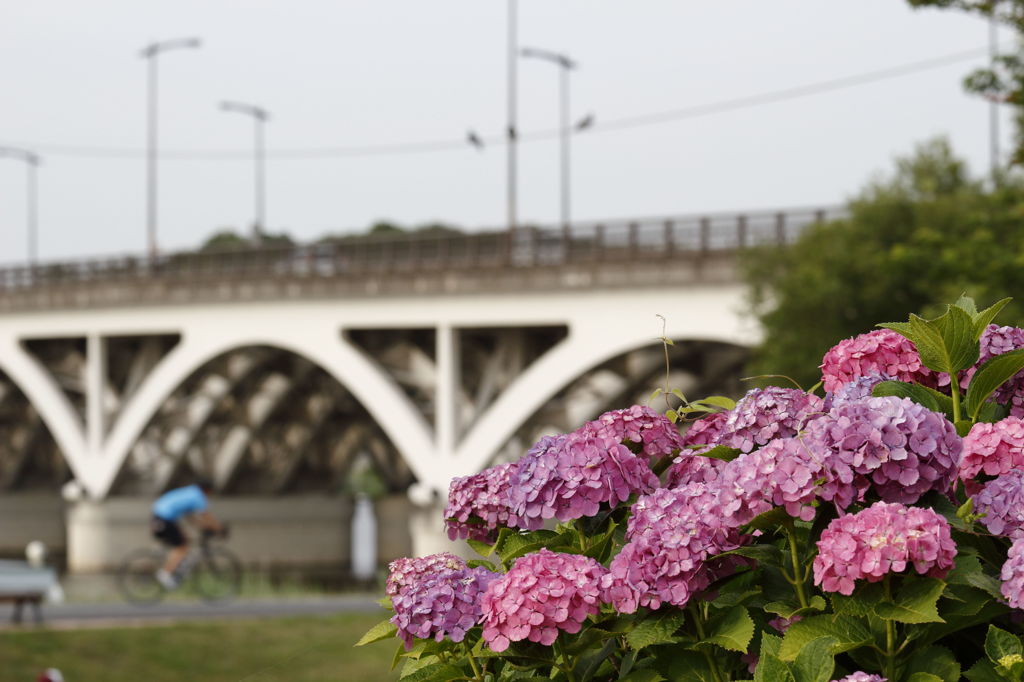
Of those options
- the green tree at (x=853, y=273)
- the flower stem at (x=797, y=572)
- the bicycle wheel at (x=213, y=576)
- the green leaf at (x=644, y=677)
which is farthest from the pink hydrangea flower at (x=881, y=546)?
the bicycle wheel at (x=213, y=576)

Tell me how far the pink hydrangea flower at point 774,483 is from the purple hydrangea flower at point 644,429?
1.51ft

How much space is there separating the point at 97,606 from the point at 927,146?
68.4ft

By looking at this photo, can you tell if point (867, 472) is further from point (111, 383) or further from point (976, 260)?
point (111, 383)

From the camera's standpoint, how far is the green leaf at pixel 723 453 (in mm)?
2993

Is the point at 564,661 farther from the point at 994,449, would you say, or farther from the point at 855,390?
the point at 994,449

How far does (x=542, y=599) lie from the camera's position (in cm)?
257

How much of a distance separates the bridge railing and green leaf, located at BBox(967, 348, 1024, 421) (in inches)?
913

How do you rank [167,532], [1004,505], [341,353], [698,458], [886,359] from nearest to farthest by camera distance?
1. [1004,505]
2. [698,458]
3. [886,359]
4. [167,532]
5. [341,353]

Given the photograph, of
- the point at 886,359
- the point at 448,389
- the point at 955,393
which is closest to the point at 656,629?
the point at 955,393

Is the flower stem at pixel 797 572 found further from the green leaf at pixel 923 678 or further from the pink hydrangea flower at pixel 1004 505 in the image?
the pink hydrangea flower at pixel 1004 505

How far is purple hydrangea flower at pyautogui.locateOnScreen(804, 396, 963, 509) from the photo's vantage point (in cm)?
250

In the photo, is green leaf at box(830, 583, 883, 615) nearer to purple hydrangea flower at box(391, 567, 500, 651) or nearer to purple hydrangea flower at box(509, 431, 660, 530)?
purple hydrangea flower at box(509, 431, 660, 530)

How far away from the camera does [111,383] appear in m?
45.8

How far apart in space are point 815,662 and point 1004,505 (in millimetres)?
474
